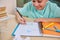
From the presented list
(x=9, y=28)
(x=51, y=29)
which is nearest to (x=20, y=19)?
(x=9, y=28)

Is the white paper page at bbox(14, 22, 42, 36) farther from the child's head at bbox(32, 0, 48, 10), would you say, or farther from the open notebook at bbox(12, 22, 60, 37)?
the child's head at bbox(32, 0, 48, 10)

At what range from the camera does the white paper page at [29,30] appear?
2.47 ft

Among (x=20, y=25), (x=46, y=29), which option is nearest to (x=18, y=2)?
(x=20, y=25)

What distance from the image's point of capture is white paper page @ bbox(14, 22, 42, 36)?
0.75 meters

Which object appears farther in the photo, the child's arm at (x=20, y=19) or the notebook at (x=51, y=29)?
the child's arm at (x=20, y=19)

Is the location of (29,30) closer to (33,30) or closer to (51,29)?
(33,30)

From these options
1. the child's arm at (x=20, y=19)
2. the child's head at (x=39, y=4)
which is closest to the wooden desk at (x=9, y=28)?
the child's arm at (x=20, y=19)

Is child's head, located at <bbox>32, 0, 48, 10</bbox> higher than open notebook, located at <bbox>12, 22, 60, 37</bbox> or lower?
higher

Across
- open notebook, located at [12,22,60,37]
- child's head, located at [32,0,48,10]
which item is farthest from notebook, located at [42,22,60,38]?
child's head, located at [32,0,48,10]

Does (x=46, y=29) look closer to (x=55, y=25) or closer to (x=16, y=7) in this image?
(x=55, y=25)

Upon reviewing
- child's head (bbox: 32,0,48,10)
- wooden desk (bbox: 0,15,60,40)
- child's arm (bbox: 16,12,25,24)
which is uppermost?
child's head (bbox: 32,0,48,10)

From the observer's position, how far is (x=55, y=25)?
845 millimetres

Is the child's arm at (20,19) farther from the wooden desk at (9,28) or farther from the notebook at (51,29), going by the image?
the notebook at (51,29)

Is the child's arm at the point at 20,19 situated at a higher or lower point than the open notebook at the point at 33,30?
higher
